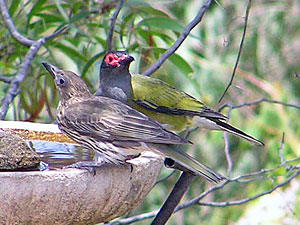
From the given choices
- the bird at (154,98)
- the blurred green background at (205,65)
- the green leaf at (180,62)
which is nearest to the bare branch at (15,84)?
the blurred green background at (205,65)

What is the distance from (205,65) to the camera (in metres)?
6.18

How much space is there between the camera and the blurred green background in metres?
4.23

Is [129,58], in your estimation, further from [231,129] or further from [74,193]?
[74,193]

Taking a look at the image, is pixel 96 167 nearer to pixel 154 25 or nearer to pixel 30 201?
pixel 30 201

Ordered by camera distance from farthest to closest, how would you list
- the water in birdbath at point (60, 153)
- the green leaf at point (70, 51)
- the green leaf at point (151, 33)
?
the green leaf at point (70, 51) → the green leaf at point (151, 33) → the water in birdbath at point (60, 153)

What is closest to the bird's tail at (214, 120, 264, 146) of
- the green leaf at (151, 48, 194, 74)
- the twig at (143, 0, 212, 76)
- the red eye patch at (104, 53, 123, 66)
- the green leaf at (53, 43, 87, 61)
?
the green leaf at (151, 48, 194, 74)

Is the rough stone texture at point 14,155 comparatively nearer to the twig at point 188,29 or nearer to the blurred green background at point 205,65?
the twig at point 188,29

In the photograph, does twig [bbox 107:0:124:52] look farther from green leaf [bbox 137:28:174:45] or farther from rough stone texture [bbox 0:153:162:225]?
rough stone texture [bbox 0:153:162:225]

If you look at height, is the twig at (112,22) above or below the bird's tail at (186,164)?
above

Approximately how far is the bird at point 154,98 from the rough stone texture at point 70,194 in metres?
1.42

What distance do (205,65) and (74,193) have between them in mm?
4042

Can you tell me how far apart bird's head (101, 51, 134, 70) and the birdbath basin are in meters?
1.23

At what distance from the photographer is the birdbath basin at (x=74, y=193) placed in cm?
217

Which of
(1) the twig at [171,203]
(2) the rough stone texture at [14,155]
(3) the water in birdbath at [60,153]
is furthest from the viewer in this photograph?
(3) the water in birdbath at [60,153]
